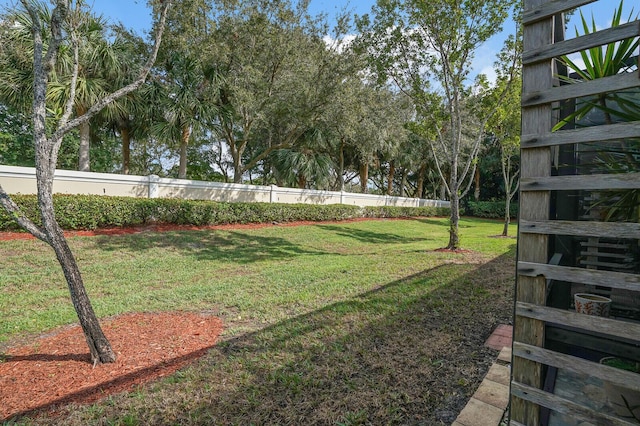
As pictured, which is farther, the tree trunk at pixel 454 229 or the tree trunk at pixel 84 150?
the tree trunk at pixel 84 150

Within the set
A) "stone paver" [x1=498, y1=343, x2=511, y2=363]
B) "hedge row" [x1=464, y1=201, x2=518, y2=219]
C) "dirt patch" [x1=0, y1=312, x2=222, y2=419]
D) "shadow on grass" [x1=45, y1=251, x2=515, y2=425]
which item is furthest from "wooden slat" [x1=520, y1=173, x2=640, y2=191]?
"hedge row" [x1=464, y1=201, x2=518, y2=219]

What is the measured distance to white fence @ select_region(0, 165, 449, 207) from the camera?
25.0 ft

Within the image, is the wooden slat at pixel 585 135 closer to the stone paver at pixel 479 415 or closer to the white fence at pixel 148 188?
the stone paver at pixel 479 415

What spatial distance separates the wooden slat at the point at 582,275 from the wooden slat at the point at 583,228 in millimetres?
133

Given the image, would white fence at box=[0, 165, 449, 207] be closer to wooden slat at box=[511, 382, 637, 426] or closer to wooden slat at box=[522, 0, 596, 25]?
wooden slat at box=[522, 0, 596, 25]

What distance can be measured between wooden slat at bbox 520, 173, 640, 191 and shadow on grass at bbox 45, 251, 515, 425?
142 centimetres

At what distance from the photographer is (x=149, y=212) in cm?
883

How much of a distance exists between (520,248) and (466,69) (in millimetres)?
7821

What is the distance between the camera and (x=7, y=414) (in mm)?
2113

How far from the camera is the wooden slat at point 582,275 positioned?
1.14m

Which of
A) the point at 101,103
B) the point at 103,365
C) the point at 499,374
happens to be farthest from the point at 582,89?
the point at 103,365

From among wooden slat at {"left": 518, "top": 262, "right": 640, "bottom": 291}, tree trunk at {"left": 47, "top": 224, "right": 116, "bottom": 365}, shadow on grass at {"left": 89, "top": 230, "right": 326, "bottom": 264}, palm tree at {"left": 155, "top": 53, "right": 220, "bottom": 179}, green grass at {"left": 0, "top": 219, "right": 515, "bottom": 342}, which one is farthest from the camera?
palm tree at {"left": 155, "top": 53, "right": 220, "bottom": 179}

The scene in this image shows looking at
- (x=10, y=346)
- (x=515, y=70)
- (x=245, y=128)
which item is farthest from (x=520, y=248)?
(x=245, y=128)

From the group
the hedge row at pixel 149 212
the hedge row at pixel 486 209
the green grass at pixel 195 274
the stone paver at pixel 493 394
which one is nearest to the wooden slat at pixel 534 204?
the stone paver at pixel 493 394
